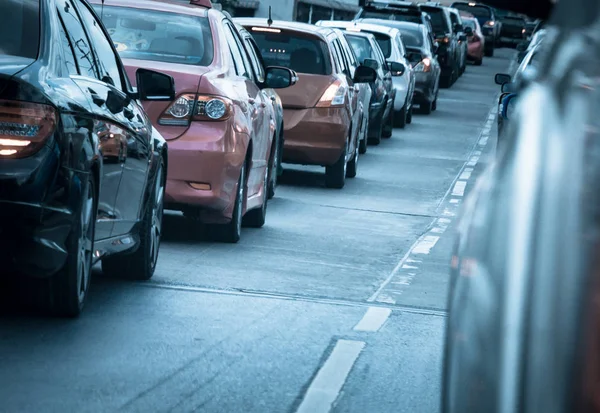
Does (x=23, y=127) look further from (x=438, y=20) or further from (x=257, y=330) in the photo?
(x=438, y=20)

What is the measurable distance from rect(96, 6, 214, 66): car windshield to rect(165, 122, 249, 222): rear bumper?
64 cm

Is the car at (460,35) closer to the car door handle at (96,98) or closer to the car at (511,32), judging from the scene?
the car at (511,32)

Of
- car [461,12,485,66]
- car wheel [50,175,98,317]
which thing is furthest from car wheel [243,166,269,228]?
car [461,12,485,66]

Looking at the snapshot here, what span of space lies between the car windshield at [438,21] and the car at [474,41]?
12.5m

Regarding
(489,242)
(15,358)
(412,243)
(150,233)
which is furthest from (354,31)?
(489,242)

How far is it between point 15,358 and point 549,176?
13.7 feet

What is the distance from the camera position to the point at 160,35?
35.8 feet

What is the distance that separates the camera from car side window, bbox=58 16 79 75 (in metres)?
6.94

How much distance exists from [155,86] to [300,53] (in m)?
7.67

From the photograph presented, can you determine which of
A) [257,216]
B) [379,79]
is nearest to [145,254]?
[257,216]

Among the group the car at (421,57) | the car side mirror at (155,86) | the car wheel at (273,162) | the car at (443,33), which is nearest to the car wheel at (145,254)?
the car side mirror at (155,86)

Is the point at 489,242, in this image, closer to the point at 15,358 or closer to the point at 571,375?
the point at 571,375

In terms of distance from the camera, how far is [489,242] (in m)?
2.62

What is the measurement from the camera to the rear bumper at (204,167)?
10.3m
